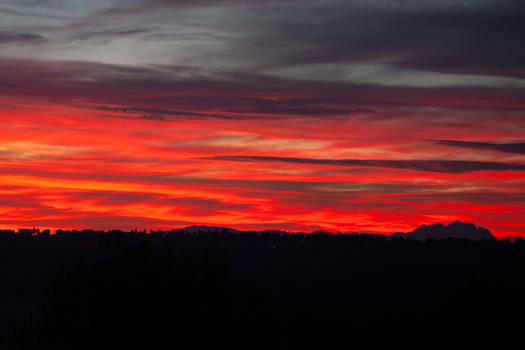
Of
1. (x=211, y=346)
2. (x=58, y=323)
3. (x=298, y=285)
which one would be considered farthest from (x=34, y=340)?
(x=298, y=285)

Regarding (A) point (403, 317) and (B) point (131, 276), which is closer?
(B) point (131, 276)

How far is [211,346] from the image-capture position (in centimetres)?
4138

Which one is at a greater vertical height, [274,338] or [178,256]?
[178,256]

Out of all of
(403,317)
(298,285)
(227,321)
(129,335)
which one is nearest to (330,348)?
(403,317)

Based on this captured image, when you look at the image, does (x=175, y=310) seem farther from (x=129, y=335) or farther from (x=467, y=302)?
(x=467, y=302)

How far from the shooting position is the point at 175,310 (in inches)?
1631

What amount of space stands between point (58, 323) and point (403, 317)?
36460mm

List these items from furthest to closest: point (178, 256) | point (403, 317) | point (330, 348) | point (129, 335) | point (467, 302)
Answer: point (403, 317)
point (467, 302)
point (330, 348)
point (178, 256)
point (129, 335)

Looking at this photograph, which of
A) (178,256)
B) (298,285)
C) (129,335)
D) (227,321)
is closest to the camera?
(129,335)

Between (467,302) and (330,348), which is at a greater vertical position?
(467,302)

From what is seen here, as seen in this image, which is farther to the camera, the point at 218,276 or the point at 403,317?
the point at 403,317

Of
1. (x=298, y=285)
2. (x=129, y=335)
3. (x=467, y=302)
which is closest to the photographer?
(x=129, y=335)

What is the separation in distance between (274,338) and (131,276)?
1031 centimetres

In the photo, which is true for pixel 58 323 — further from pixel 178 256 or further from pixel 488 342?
pixel 488 342
